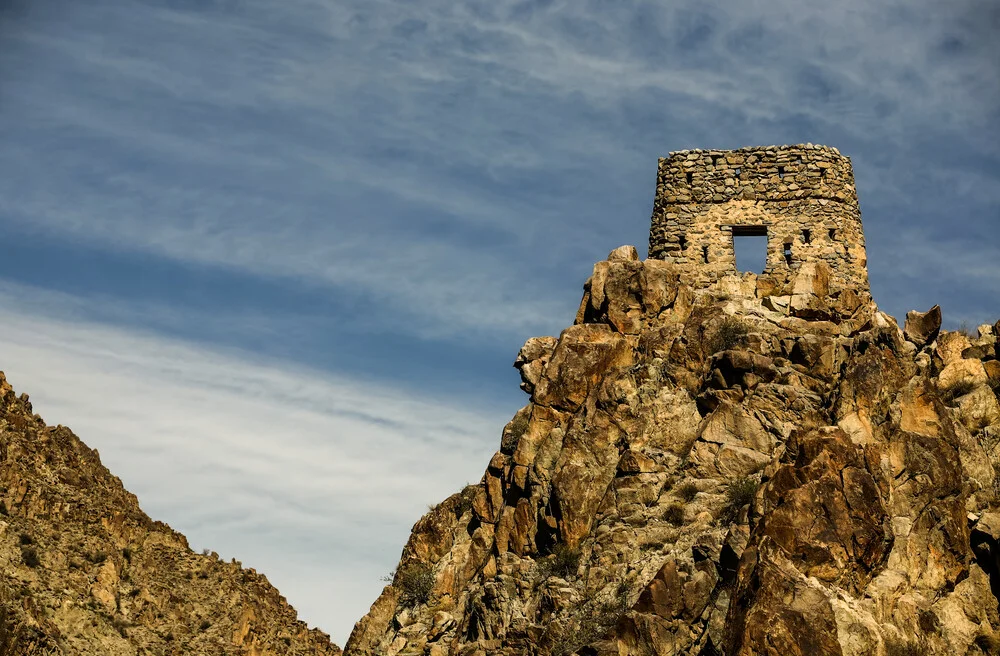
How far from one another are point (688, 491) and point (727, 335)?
460 centimetres

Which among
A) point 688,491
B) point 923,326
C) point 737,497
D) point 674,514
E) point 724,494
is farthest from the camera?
point 923,326

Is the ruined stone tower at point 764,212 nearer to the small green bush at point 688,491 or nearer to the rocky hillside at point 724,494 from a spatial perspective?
the rocky hillside at point 724,494

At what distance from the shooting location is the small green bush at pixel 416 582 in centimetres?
3285

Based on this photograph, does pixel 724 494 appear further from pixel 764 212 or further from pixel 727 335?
pixel 764 212

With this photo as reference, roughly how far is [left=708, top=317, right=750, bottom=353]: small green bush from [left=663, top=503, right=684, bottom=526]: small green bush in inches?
182

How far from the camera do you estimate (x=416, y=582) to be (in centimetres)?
3325

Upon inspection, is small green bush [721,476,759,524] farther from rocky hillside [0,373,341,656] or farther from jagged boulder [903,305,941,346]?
rocky hillside [0,373,341,656]

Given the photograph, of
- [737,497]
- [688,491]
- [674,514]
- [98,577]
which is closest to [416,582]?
[674,514]

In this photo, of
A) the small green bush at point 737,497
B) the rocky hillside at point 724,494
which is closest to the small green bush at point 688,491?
the rocky hillside at point 724,494

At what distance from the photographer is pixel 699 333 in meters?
33.0

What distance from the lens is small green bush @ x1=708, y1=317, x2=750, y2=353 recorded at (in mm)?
32375

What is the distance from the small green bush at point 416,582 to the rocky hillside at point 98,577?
15.7m

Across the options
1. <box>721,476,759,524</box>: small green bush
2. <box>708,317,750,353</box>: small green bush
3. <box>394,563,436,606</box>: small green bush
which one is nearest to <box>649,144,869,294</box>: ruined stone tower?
<box>708,317,750,353</box>: small green bush

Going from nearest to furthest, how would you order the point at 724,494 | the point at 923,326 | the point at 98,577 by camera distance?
the point at 724,494 → the point at 923,326 → the point at 98,577
